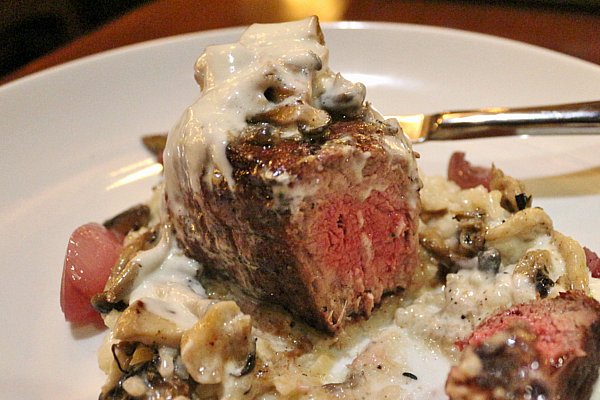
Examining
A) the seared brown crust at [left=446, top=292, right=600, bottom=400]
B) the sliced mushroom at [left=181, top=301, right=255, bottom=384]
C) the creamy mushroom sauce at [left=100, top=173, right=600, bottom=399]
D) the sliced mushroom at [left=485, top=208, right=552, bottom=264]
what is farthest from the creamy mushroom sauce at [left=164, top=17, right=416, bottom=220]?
the seared brown crust at [left=446, top=292, right=600, bottom=400]

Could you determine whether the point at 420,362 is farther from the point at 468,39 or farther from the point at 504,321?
the point at 468,39

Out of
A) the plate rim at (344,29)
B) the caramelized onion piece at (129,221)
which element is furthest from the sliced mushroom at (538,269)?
the caramelized onion piece at (129,221)

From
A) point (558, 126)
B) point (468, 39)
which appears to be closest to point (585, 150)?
point (558, 126)

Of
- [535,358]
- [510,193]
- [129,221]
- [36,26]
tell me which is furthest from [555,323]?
[36,26]

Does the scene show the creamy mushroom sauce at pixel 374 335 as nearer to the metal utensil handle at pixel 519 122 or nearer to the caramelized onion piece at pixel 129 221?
the caramelized onion piece at pixel 129 221

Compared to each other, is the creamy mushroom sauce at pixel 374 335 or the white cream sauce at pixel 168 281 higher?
the white cream sauce at pixel 168 281

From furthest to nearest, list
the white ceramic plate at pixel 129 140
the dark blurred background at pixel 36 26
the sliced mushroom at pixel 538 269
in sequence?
the dark blurred background at pixel 36 26, the white ceramic plate at pixel 129 140, the sliced mushroom at pixel 538 269

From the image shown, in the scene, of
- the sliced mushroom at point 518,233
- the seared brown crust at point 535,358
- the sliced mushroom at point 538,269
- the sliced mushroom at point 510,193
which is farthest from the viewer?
the sliced mushroom at point 510,193

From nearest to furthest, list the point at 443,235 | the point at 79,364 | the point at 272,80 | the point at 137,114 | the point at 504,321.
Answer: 1. the point at 504,321
2. the point at 272,80
3. the point at 79,364
4. the point at 443,235
5. the point at 137,114
